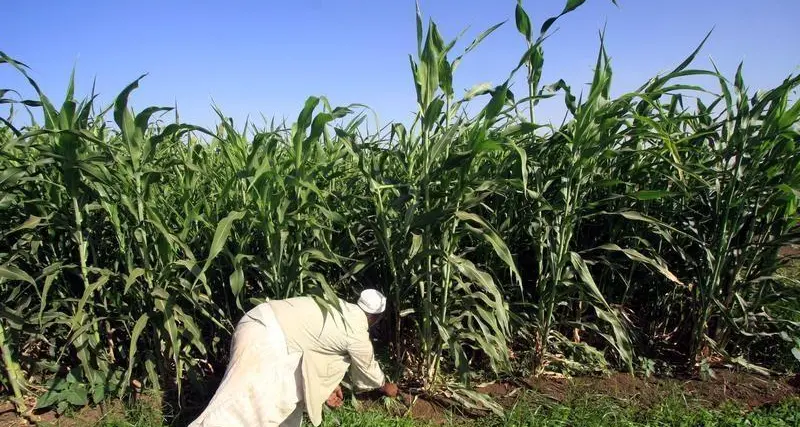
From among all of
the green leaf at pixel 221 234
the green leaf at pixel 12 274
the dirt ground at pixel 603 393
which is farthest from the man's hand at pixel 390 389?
the green leaf at pixel 12 274

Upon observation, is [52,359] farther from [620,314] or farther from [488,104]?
[620,314]

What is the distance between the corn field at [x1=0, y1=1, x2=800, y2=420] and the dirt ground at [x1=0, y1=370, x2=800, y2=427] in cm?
10

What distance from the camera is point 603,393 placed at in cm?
353

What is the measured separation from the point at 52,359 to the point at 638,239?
3.65 meters

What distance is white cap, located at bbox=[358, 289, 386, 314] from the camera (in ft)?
10.2

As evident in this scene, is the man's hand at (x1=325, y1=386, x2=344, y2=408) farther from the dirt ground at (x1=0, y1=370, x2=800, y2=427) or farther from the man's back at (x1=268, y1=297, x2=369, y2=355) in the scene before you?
the man's back at (x1=268, y1=297, x2=369, y2=355)

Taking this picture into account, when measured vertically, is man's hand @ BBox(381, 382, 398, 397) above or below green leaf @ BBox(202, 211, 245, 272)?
below

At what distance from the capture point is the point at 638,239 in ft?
11.9

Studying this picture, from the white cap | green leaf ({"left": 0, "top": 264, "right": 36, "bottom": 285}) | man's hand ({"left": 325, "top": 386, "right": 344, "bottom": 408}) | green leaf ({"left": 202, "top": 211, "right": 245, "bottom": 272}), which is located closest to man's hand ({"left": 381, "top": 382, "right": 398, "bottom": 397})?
man's hand ({"left": 325, "top": 386, "right": 344, "bottom": 408})

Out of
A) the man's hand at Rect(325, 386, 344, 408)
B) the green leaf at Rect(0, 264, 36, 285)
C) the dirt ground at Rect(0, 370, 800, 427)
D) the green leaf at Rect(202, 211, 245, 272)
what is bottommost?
the dirt ground at Rect(0, 370, 800, 427)

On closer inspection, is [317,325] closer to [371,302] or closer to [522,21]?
[371,302]

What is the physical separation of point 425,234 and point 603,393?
1516mm

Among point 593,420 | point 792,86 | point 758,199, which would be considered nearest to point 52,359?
point 593,420

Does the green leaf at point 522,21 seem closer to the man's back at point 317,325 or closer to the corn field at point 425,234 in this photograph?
the corn field at point 425,234
